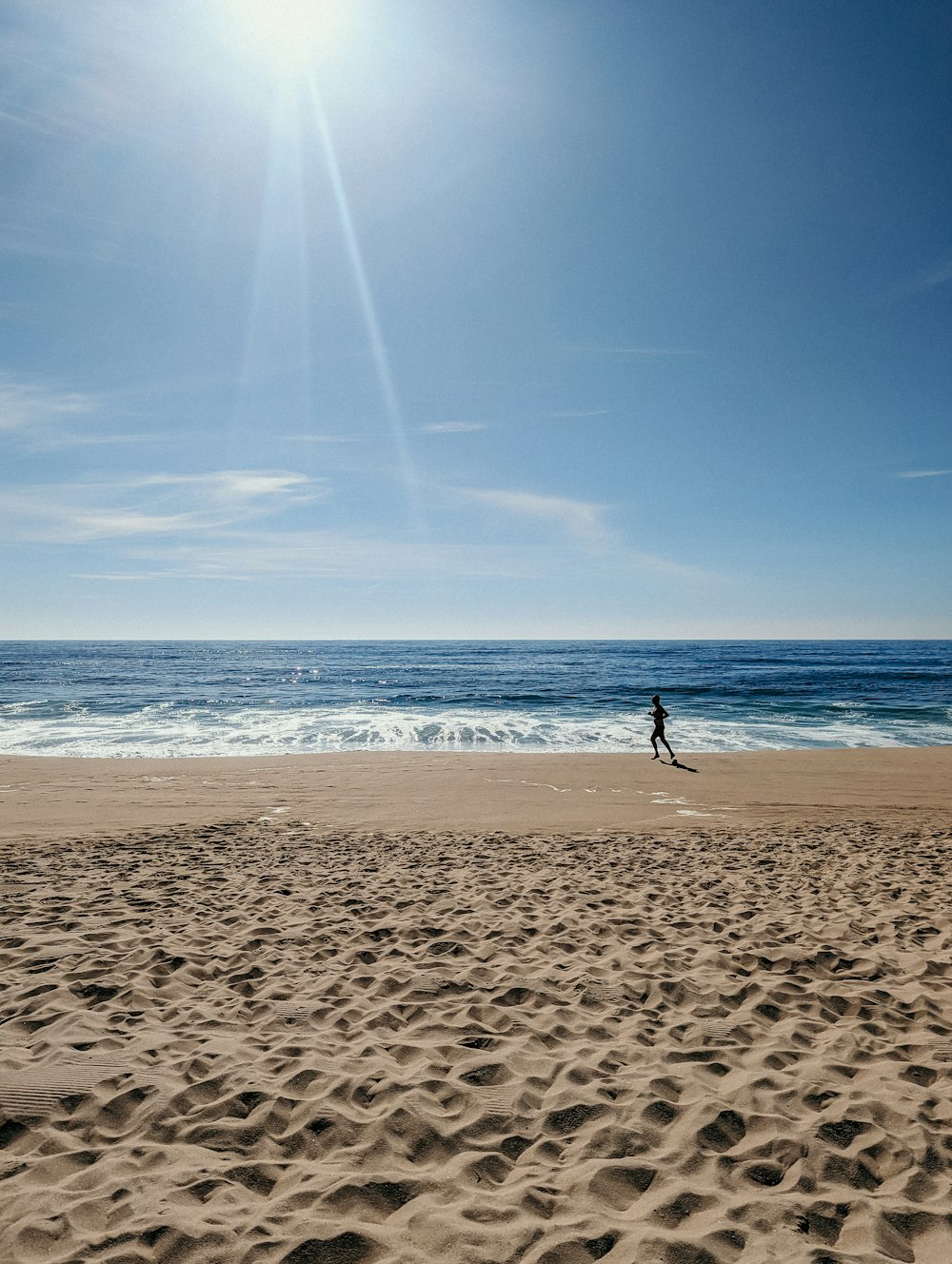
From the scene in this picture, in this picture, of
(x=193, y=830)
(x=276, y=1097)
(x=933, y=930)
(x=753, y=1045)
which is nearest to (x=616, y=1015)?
(x=753, y=1045)

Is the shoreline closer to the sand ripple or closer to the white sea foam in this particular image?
the white sea foam

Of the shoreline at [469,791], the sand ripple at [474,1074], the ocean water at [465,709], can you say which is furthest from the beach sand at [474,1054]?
the ocean water at [465,709]

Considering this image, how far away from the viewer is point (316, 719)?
30953mm

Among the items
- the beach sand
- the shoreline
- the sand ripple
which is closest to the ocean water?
the shoreline

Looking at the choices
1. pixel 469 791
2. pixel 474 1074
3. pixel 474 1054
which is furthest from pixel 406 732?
pixel 474 1074

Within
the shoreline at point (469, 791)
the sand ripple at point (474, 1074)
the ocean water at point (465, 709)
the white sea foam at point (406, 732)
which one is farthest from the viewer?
the ocean water at point (465, 709)

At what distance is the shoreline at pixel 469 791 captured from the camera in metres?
12.8

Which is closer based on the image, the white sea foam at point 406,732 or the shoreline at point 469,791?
the shoreline at point 469,791

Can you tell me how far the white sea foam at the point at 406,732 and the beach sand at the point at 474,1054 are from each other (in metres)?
13.6

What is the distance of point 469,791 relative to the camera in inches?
619

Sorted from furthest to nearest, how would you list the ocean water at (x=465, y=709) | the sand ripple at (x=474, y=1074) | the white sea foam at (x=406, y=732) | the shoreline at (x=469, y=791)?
the ocean water at (x=465, y=709) → the white sea foam at (x=406, y=732) → the shoreline at (x=469, y=791) → the sand ripple at (x=474, y=1074)

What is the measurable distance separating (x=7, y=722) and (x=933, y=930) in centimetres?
3420

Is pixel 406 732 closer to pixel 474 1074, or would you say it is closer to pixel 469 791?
pixel 469 791

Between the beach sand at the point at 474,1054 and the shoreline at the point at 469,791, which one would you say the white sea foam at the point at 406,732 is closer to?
the shoreline at the point at 469,791
